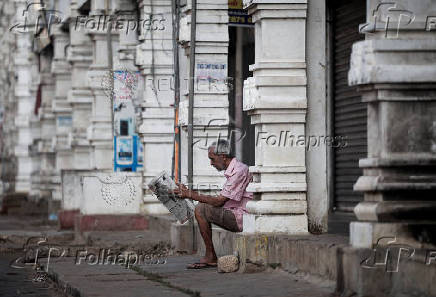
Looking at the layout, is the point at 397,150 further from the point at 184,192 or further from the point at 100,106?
the point at 100,106

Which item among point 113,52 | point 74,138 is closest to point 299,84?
point 113,52

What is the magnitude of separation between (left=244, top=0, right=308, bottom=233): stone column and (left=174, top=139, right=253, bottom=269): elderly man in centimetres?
43

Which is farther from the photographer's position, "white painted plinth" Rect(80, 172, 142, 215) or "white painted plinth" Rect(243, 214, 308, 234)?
"white painted plinth" Rect(80, 172, 142, 215)

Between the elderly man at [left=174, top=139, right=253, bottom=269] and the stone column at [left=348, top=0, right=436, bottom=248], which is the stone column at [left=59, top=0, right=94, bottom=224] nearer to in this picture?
the elderly man at [left=174, top=139, right=253, bottom=269]

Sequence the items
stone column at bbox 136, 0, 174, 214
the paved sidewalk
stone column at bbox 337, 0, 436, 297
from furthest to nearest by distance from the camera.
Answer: stone column at bbox 136, 0, 174, 214, the paved sidewalk, stone column at bbox 337, 0, 436, 297

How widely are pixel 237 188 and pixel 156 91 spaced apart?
7.59m

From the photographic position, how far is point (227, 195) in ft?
44.2

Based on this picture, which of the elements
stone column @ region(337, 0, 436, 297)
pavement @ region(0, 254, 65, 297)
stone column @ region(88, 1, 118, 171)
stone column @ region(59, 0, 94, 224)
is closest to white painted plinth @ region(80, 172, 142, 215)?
stone column @ region(88, 1, 118, 171)

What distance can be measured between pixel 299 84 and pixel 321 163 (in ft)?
2.96

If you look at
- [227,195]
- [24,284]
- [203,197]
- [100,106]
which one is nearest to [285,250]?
[227,195]

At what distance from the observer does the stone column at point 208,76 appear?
651 inches

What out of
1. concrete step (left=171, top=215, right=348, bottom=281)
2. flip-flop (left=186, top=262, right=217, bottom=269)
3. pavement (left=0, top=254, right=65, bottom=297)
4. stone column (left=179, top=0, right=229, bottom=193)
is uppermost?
stone column (left=179, top=0, right=229, bottom=193)

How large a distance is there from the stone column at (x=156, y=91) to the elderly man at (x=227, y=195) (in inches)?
282

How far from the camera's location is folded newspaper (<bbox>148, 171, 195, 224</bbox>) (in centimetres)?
1402
